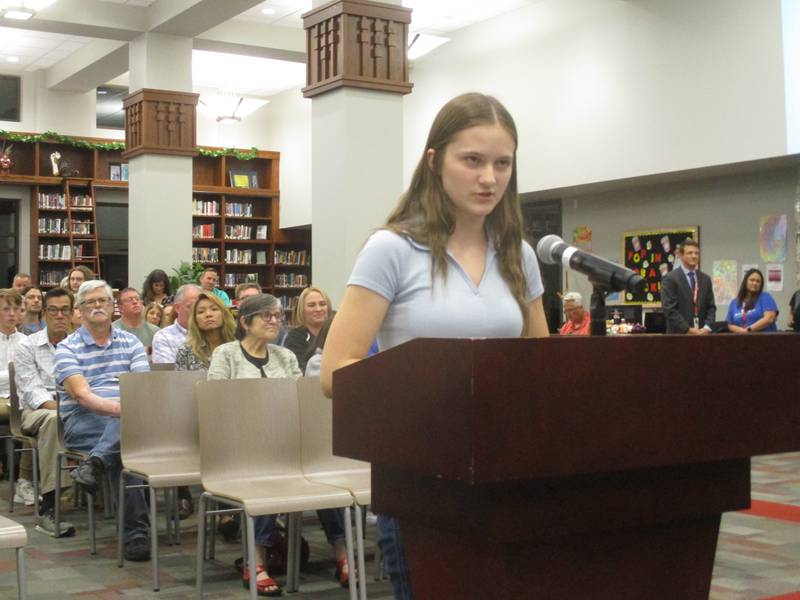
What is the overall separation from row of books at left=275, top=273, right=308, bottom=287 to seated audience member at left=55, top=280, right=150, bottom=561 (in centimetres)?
1149

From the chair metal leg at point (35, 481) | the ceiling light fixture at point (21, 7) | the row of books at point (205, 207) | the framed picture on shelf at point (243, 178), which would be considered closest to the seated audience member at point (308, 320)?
the chair metal leg at point (35, 481)

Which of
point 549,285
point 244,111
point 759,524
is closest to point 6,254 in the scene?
point 244,111

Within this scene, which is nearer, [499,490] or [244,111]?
[499,490]

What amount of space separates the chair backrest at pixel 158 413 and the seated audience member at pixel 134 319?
241 cm

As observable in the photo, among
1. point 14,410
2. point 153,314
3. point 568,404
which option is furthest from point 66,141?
point 568,404

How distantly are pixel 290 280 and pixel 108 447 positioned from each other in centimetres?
1205

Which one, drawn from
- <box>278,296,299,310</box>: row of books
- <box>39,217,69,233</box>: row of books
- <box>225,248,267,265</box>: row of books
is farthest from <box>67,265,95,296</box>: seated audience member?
<box>278,296,299,310</box>: row of books

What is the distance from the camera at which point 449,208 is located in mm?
1686

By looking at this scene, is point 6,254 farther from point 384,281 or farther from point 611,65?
point 384,281

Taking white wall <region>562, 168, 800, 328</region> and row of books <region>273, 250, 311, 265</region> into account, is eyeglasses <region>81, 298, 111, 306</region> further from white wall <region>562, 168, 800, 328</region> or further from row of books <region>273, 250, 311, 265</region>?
row of books <region>273, 250, 311, 265</region>

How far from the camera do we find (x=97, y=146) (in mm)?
14906

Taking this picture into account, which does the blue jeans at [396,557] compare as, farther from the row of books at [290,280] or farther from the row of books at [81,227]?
the row of books at [290,280]

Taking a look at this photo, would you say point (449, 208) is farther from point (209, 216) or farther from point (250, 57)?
point (209, 216)

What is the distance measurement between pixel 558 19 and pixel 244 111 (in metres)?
6.66
